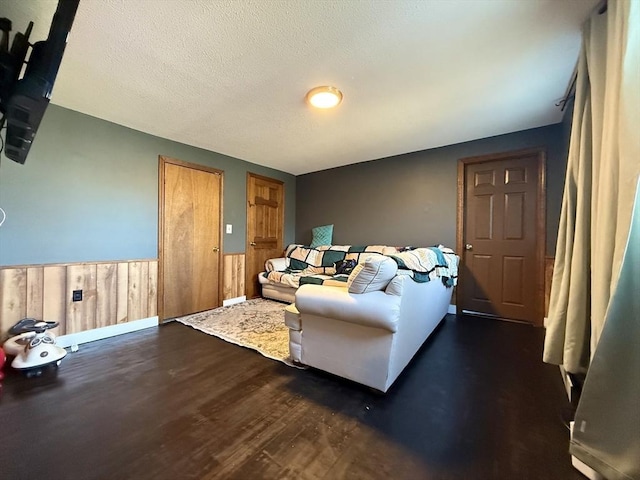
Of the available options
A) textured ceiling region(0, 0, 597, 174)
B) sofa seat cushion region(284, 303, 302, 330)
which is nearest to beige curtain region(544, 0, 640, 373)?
textured ceiling region(0, 0, 597, 174)

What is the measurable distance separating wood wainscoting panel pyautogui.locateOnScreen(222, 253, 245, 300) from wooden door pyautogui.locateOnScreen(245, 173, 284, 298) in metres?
0.12

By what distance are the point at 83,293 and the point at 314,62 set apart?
3.11m

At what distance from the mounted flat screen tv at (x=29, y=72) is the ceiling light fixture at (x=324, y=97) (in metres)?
1.56

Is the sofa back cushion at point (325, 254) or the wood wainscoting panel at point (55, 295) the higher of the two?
the sofa back cushion at point (325, 254)

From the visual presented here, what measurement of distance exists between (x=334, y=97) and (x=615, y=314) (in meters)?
2.28

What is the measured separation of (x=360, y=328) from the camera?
5.78 feet

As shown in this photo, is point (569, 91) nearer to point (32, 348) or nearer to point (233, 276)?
point (233, 276)

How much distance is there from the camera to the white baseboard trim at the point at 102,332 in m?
2.54

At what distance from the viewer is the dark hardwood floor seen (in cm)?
120

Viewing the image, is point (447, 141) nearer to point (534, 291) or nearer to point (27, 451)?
point (534, 291)

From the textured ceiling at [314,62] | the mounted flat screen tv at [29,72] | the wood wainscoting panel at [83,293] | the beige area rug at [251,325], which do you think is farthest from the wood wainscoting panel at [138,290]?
the mounted flat screen tv at [29,72]

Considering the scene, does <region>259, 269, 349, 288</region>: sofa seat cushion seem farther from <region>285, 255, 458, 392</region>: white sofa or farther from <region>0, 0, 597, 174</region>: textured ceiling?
<region>0, 0, 597, 174</region>: textured ceiling

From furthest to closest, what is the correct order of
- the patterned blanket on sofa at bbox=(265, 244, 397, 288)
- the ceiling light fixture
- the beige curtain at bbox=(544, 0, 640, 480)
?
the patterned blanket on sofa at bbox=(265, 244, 397, 288)
the ceiling light fixture
the beige curtain at bbox=(544, 0, 640, 480)

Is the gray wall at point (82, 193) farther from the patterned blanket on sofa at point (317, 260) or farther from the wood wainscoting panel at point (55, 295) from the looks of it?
the patterned blanket on sofa at point (317, 260)
